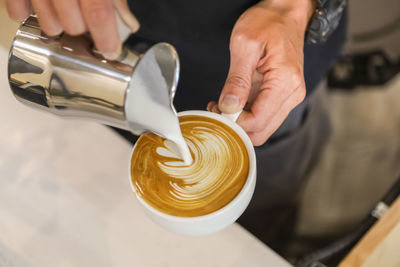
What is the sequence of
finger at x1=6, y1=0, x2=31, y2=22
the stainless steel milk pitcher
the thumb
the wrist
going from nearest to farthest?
the stainless steel milk pitcher
finger at x1=6, y1=0, x2=31, y2=22
the thumb
the wrist

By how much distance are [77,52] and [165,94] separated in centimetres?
15

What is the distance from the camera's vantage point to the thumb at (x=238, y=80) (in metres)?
0.79

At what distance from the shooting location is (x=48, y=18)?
62cm

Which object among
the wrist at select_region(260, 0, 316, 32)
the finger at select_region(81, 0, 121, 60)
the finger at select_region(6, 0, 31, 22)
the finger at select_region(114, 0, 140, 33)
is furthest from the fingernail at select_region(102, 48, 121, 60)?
the wrist at select_region(260, 0, 316, 32)

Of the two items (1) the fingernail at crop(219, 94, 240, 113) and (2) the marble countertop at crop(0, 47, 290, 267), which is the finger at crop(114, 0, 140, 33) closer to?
(1) the fingernail at crop(219, 94, 240, 113)

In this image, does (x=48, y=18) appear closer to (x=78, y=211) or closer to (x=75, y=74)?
(x=75, y=74)

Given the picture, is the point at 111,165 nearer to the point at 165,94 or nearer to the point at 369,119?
the point at 165,94

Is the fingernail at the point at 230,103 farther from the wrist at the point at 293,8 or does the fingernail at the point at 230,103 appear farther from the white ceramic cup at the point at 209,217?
the wrist at the point at 293,8

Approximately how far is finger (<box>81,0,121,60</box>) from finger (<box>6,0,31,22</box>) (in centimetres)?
16

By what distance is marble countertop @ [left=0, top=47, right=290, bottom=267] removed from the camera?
806 mm

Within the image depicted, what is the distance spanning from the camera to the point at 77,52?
1.96ft

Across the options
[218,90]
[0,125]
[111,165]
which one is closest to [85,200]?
[111,165]

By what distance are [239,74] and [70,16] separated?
0.35 m

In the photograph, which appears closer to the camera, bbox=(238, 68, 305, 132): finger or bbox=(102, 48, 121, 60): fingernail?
bbox=(102, 48, 121, 60): fingernail
